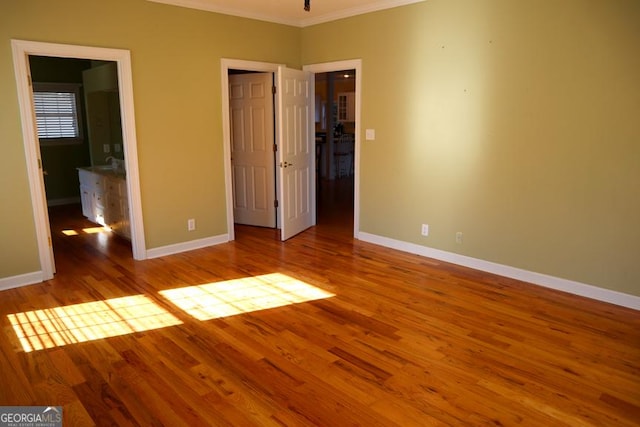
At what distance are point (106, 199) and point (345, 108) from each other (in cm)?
861

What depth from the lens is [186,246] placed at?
5230mm

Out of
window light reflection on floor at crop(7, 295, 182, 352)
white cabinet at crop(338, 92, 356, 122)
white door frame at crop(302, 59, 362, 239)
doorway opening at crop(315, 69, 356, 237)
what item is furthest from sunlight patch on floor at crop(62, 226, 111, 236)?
white cabinet at crop(338, 92, 356, 122)

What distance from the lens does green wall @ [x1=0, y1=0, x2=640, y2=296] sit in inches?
141

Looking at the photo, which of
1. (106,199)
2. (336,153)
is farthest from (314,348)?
(336,153)

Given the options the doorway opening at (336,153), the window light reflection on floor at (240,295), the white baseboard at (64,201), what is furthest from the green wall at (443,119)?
the white baseboard at (64,201)

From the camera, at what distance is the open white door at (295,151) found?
5355 millimetres

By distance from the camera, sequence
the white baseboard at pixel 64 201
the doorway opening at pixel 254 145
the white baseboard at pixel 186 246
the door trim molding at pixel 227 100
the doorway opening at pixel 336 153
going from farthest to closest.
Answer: the white baseboard at pixel 64 201
the doorway opening at pixel 336 153
the doorway opening at pixel 254 145
the door trim molding at pixel 227 100
the white baseboard at pixel 186 246

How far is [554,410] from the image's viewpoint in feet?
7.77

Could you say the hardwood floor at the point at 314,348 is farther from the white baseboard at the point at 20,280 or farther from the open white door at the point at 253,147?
the open white door at the point at 253,147

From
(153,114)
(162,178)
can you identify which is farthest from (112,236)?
(153,114)

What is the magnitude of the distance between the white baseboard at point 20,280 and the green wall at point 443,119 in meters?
0.10

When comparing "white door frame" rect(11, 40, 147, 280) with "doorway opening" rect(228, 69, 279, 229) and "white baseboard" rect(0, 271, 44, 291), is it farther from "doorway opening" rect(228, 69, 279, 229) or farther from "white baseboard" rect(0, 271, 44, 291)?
"doorway opening" rect(228, 69, 279, 229)

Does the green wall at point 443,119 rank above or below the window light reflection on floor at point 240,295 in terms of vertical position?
above

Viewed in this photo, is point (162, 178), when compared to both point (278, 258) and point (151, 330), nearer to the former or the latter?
point (278, 258)
